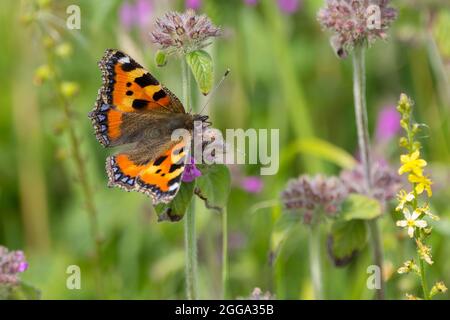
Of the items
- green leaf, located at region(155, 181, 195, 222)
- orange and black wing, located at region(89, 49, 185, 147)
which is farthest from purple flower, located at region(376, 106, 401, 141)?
green leaf, located at region(155, 181, 195, 222)

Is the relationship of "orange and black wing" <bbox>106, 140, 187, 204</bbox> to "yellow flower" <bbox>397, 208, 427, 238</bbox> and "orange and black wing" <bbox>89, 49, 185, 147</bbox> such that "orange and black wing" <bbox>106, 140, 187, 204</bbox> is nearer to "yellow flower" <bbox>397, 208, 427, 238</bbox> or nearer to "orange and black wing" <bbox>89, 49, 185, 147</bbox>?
"orange and black wing" <bbox>89, 49, 185, 147</bbox>

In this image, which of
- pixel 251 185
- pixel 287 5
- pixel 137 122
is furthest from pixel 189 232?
pixel 287 5

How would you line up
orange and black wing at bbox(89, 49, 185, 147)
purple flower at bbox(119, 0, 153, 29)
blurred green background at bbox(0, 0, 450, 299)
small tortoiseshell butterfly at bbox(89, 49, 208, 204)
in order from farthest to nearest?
purple flower at bbox(119, 0, 153, 29), blurred green background at bbox(0, 0, 450, 299), orange and black wing at bbox(89, 49, 185, 147), small tortoiseshell butterfly at bbox(89, 49, 208, 204)

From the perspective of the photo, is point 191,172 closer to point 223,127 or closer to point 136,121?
point 136,121

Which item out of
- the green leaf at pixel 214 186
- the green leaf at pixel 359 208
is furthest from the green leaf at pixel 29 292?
the green leaf at pixel 359 208

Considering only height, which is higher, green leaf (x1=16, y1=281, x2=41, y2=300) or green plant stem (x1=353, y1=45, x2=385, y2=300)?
green plant stem (x1=353, y1=45, x2=385, y2=300)
